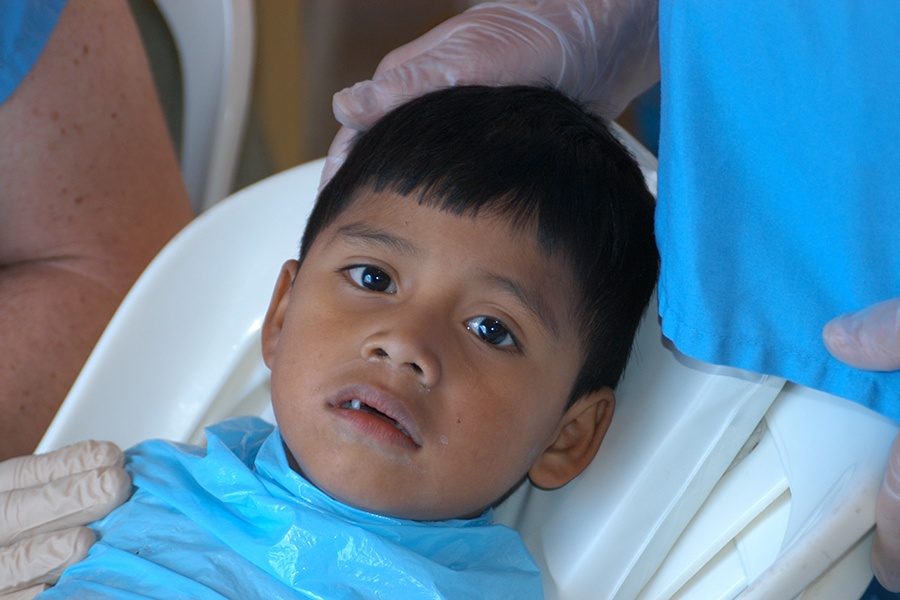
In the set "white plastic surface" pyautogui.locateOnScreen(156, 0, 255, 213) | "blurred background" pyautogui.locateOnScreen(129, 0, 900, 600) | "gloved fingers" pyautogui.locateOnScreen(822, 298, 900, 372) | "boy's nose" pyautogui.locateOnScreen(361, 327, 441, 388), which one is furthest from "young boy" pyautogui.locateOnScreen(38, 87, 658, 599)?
"blurred background" pyautogui.locateOnScreen(129, 0, 900, 600)

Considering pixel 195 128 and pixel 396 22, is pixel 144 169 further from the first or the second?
pixel 396 22

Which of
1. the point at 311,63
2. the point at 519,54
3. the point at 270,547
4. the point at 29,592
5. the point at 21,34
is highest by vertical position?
the point at 519,54

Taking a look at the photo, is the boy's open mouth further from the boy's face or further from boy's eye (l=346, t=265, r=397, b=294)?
boy's eye (l=346, t=265, r=397, b=294)

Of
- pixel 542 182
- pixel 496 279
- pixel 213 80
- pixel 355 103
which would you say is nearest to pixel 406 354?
pixel 496 279

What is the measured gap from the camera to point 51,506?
0.96 meters

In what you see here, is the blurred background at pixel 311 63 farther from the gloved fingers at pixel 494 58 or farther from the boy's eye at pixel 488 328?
the boy's eye at pixel 488 328

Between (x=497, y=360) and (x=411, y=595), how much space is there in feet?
0.67

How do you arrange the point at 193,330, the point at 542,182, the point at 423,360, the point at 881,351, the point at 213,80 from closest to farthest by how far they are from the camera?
the point at 881,351 < the point at 423,360 < the point at 542,182 < the point at 193,330 < the point at 213,80

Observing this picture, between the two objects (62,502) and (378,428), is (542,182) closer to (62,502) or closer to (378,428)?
(378,428)

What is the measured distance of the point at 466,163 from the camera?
0.90 meters

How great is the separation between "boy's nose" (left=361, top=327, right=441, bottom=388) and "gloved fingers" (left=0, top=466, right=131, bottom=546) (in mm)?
302

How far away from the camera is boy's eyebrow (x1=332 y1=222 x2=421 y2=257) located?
0.87 m

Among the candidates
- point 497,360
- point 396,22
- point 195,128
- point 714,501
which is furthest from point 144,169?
point 396,22

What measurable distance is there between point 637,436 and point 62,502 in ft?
1.78
